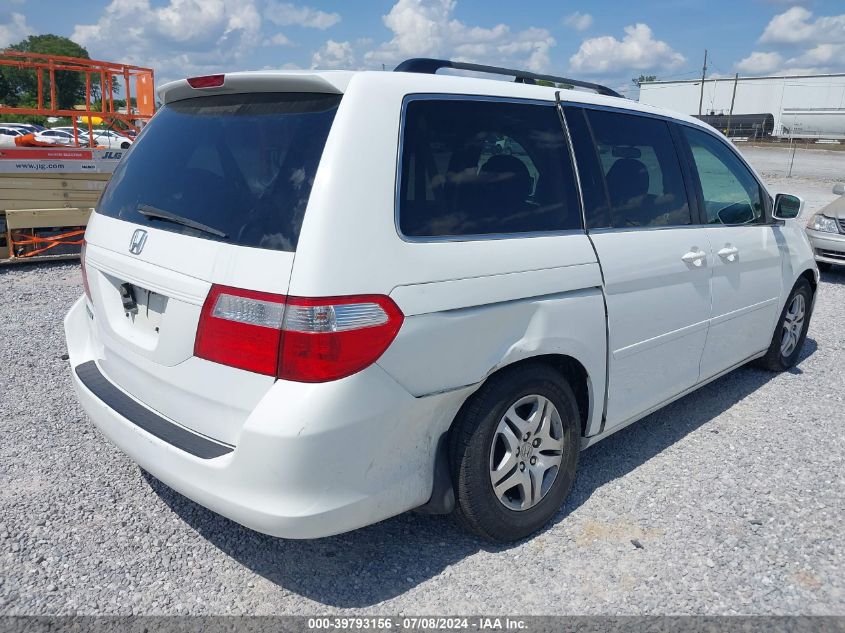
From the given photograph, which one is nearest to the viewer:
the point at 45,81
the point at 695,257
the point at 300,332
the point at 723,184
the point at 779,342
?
the point at 300,332

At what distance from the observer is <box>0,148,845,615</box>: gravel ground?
258 cm

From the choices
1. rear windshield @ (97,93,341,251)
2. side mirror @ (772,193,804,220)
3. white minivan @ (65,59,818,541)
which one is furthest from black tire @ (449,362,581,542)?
side mirror @ (772,193,804,220)

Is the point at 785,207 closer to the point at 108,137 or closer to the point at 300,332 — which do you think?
the point at 300,332

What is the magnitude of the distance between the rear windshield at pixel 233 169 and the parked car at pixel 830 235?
25.9ft

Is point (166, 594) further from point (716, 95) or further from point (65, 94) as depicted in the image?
point (716, 95)

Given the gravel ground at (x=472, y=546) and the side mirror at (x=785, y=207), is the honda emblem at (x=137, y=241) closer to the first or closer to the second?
the gravel ground at (x=472, y=546)

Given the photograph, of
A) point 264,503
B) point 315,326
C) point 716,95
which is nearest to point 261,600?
point 264,503

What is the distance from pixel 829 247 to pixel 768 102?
77.0m

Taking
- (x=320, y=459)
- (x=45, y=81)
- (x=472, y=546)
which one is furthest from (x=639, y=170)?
(x=45, y=81)

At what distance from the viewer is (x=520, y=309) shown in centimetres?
263

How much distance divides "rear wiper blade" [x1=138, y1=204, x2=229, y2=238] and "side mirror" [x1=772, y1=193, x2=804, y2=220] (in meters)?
3.73

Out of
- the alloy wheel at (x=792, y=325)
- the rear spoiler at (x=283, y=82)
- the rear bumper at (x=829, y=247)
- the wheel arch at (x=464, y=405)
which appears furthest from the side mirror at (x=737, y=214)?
the rear bumper at (x=829, y=247)

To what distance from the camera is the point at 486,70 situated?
3.14m

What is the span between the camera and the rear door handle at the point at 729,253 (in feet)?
12.5
